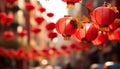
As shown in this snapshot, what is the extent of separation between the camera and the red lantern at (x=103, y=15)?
8461 millimetres

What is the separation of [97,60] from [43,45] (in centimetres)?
1065

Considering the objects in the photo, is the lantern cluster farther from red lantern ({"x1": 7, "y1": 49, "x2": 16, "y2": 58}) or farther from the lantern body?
red lantern ({"x1": 7, "y1": 49, "x2": 16, "y2": 58})

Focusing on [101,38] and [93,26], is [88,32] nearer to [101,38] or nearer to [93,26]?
[93,26]

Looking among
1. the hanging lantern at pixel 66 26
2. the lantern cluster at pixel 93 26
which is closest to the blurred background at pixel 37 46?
the lantern cluster at pixel 93 26

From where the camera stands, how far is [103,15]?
8477 millimetres

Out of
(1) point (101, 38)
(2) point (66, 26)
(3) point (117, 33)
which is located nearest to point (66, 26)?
(2) point (66, 26)

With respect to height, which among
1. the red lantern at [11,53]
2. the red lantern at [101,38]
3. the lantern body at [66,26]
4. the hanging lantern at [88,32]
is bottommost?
the red lantern at [11,53]

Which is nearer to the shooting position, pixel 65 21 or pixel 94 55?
pixel 65 21

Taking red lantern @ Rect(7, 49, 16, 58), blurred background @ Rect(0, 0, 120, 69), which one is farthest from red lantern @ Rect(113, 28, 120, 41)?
red lantern @ Rect(7, 49, 16, 58)

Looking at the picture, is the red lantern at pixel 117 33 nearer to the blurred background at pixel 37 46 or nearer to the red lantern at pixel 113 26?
the red lantern at pixel 113 26

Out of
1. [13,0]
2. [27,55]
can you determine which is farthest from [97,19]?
[27,55]

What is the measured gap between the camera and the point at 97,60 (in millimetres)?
19641

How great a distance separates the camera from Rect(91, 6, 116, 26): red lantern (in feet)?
27.8

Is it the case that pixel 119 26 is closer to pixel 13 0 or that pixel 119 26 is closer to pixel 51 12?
pixel 51 12
